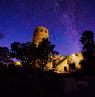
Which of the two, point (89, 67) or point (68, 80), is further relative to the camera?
point (89, 67)

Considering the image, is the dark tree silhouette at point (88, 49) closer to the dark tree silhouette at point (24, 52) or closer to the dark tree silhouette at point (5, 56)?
the dark tree silhouette at point (24, 52)

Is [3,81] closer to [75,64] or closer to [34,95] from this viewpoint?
[34,95]

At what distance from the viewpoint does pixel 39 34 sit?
72.2 metres

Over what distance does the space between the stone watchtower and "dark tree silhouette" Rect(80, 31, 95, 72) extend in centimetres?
3447

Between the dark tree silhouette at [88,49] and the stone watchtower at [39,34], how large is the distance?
113ft

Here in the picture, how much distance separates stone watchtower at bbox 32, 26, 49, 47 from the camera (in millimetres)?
71456

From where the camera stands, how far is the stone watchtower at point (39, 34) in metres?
71.5

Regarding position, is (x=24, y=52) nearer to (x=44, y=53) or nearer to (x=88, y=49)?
(x=44, y=53)

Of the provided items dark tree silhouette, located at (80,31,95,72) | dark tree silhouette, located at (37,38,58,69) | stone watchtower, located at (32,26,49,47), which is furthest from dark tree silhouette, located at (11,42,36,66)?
stone watchtower, located at (32,26,49,47)

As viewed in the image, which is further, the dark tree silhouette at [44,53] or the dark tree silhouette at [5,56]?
the dark tree silhouette at [5,56]

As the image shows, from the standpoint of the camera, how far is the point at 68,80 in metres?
16.5

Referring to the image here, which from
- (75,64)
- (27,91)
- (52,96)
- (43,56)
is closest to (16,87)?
(27,91)

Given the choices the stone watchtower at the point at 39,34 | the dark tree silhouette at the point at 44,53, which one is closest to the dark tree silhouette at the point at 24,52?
the dark tree silhouette at the point at 44,53

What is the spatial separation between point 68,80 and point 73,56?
3936cm
